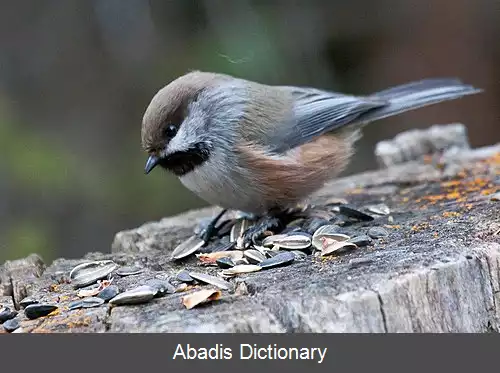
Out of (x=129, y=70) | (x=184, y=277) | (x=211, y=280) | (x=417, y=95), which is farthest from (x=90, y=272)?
(x=129, y=70)

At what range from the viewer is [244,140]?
257cm

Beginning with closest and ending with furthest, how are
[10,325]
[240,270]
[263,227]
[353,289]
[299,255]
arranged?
[353,289] < [10,325] < [240,270] < [299,255] < [263,227]

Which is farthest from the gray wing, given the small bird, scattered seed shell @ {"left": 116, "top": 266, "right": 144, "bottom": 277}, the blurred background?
the blurred background

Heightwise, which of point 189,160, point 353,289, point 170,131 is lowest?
point 353,289

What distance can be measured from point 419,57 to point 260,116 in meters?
3.55

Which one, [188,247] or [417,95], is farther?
[417,95]

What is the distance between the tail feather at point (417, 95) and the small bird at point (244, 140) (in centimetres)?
17

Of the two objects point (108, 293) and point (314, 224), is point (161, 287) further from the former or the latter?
point (314, 224)

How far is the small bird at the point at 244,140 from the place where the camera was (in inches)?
97.6

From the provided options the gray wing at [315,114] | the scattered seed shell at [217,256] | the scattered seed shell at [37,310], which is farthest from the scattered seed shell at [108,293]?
the gray wing at [315,114]

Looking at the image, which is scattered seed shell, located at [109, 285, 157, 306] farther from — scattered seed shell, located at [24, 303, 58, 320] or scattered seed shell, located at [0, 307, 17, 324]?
scattered seed shell, located at [0, 307, 17, 324]

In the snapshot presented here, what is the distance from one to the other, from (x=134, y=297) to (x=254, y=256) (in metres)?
0.49

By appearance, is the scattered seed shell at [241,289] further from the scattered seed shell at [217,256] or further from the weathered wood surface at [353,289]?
the scattered seed shell at [217,256]

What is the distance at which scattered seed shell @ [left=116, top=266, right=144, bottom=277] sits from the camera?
2.13 m
